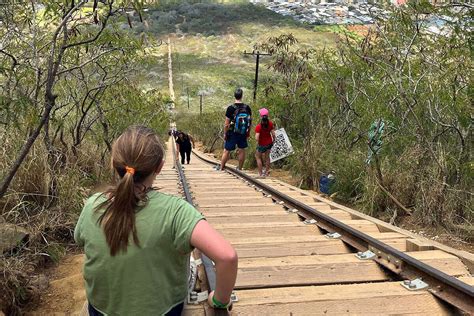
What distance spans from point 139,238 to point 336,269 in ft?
6.46

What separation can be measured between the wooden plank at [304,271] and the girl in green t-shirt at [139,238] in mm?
1192

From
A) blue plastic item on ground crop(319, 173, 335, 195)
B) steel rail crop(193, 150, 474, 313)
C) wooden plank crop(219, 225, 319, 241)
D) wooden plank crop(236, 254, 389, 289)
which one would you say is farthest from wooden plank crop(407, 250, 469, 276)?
blue plastic item on ground crop(319, 173, 335, 195)

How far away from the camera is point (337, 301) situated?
9.61 feet

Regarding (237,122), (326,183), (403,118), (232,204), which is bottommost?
(326,183)

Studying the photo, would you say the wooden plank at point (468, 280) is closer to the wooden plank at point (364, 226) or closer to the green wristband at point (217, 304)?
the wooden plank at point (364, 226)

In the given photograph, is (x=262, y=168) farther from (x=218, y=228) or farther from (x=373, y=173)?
(x=218, y=228)

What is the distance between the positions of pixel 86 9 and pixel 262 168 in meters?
6.51

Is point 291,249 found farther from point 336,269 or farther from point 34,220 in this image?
point 34,220

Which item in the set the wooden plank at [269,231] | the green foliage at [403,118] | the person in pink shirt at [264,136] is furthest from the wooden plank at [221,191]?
the wooden plank at [269,231]

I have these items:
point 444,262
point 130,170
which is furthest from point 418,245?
point 130,170

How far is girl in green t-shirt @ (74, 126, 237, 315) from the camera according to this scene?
206cm

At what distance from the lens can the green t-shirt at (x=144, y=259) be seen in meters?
2.09

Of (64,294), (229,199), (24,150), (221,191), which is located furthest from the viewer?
(221,191)

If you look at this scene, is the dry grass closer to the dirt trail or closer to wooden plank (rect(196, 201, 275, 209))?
the dirt trail
